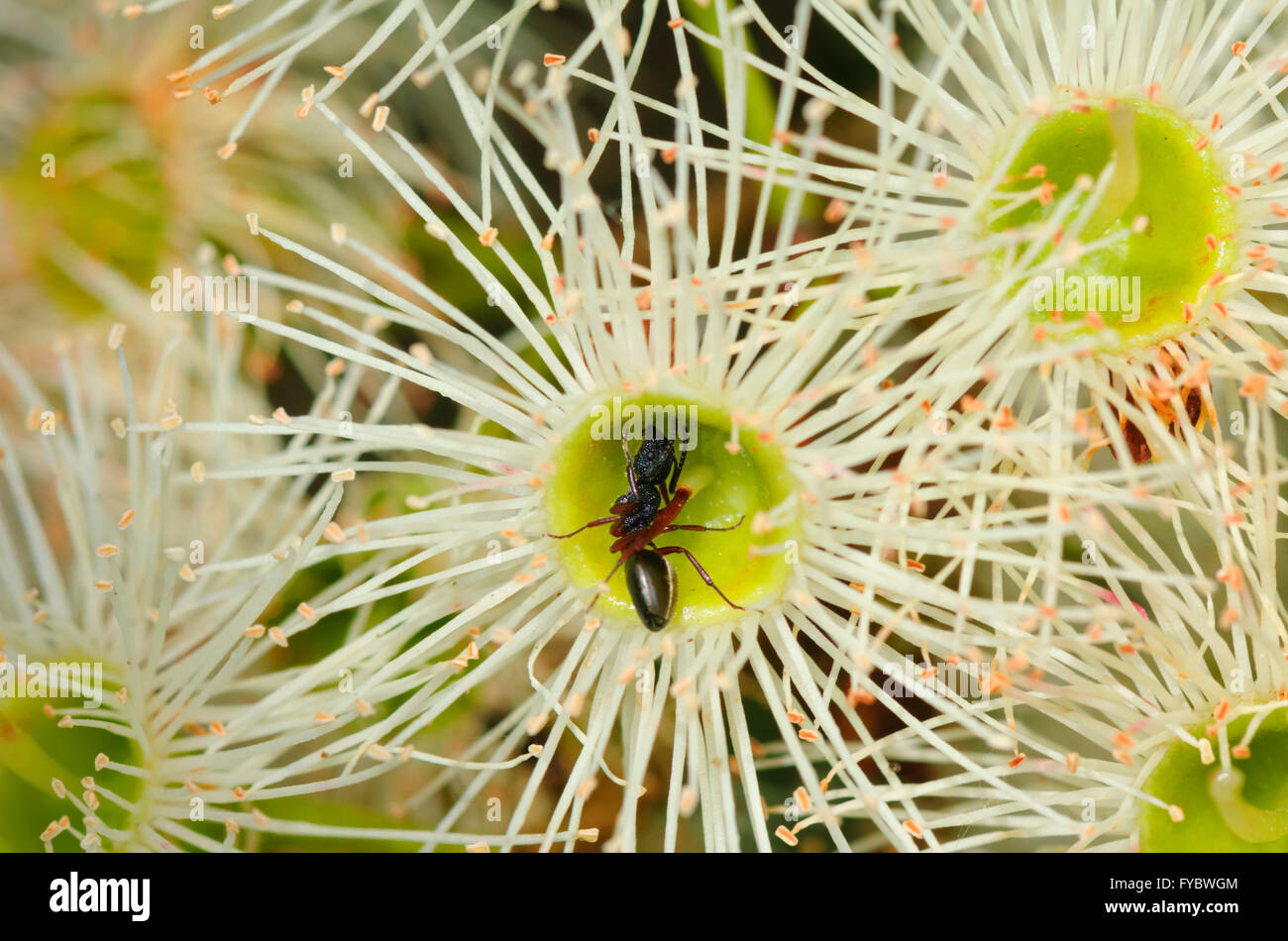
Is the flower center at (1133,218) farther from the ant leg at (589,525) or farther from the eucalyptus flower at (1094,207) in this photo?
the ant leg at (589,525)

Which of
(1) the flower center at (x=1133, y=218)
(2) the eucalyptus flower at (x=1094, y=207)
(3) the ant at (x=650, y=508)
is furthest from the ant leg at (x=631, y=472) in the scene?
(1) the flower center at (x=1133, y=218)

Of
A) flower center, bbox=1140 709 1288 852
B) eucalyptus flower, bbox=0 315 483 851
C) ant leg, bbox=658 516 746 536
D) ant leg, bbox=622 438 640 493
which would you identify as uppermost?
ant leg, bbox=622 438 640 493

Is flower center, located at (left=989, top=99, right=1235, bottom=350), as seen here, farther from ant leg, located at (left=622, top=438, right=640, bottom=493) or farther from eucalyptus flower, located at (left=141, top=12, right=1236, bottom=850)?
ant leg, located at (left=622, top=438, right=640, bottom=493)

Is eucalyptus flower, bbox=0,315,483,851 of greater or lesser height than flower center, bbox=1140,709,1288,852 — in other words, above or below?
above

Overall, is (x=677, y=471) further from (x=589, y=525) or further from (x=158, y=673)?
(x=158, y=673)

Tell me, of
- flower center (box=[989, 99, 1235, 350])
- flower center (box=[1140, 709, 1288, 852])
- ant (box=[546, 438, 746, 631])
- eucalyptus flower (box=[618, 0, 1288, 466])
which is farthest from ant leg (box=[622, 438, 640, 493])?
flower center (box=[1140, 709, 1288, 852])

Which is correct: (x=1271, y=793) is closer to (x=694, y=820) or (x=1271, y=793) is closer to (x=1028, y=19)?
(x=694, y=820)

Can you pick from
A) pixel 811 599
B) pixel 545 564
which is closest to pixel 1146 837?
pixel 811 599
